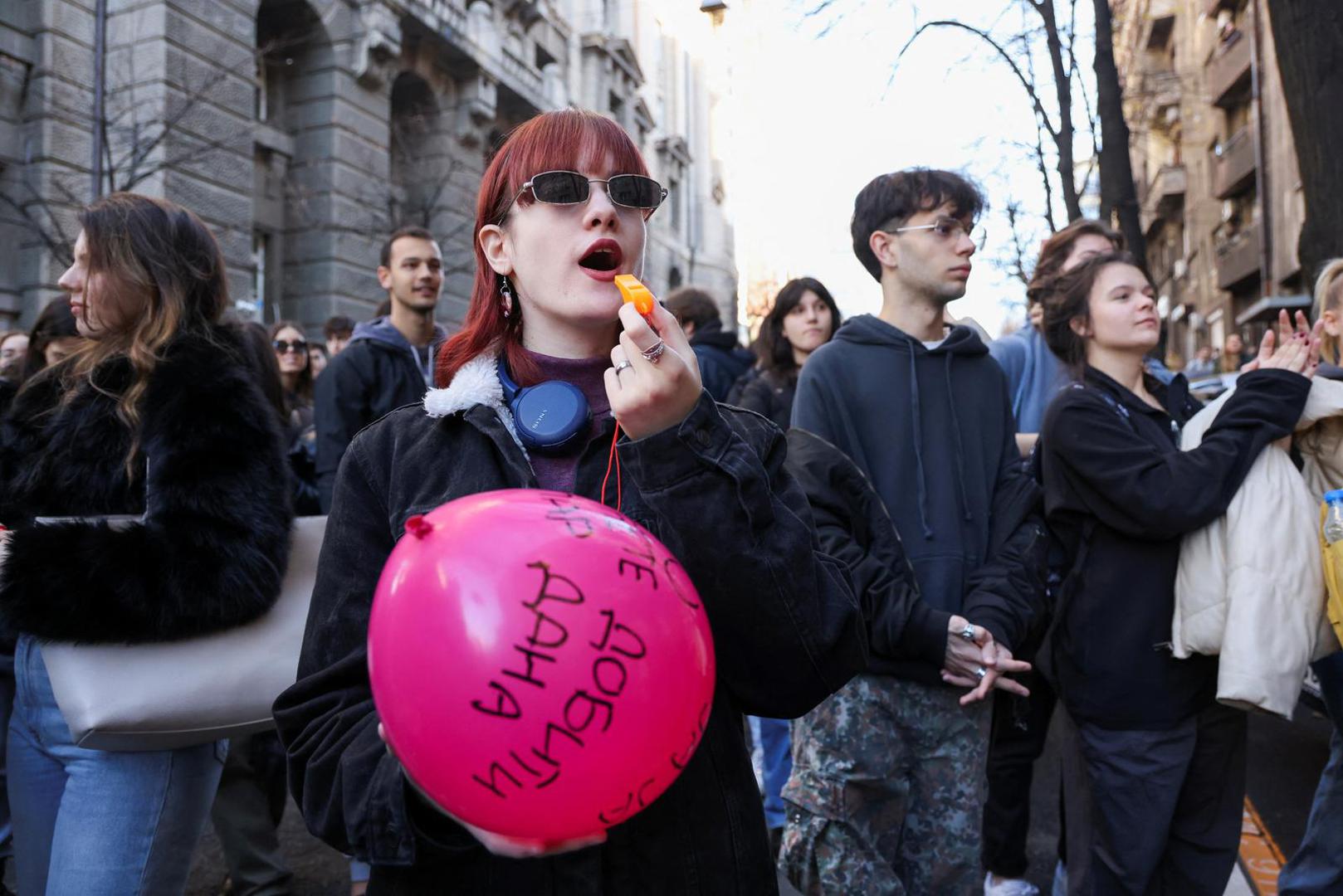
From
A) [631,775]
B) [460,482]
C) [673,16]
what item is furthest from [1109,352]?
[673,16]

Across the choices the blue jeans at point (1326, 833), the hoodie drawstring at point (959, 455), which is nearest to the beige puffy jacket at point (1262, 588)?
the blue jeans at point (1326, 833)

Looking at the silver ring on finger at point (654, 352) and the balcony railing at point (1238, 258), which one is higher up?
the balcony railing at point (1238, 258)

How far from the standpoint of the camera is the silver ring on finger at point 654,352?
137 cm

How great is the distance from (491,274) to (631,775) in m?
1.02

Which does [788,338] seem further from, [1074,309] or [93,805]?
[93,805]

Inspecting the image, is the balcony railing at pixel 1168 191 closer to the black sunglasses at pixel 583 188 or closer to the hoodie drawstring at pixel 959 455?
the hoodie drawstring at pixel 959 455

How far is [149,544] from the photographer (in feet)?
7.14

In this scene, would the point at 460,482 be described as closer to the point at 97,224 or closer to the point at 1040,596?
the point at 97,224

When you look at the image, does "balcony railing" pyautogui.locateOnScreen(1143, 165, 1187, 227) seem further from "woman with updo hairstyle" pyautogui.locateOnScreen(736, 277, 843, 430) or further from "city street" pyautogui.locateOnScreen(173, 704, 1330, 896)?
"woman with updo hairstyle" pyautogui.locateOnScreen(736, 277, 843, 430)

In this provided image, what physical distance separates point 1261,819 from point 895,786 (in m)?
2.85

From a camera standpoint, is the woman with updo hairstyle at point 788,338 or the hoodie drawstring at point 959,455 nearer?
the hoodie drawstring at point 959,455

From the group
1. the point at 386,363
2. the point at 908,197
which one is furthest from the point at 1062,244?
the point at 386,363

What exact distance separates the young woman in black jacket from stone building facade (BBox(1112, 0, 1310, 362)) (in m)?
15.5

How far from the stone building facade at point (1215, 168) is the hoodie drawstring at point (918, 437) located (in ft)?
51.5
